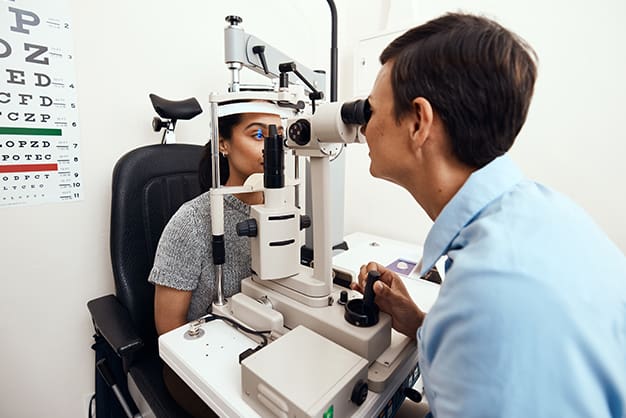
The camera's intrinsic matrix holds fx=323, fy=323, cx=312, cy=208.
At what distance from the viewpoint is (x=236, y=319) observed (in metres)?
0.79

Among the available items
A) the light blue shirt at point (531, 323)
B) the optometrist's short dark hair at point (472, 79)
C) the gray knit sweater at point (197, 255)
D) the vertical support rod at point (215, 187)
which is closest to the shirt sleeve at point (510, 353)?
the light blue shirt at point (531, 323)

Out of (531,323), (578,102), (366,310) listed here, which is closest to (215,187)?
(366,310)

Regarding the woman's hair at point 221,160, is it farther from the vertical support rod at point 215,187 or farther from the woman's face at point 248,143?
the vertical support rod at point 215,187

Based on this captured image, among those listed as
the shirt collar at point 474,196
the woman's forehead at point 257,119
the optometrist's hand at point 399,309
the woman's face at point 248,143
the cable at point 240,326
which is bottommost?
the cable at point 240,326

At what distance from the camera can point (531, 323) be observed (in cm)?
33

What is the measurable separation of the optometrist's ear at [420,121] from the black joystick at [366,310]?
289 mm

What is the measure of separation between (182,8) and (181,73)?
24cm

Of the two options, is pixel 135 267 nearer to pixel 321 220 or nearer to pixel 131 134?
pixel 131 134

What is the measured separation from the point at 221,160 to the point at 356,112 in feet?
1.80

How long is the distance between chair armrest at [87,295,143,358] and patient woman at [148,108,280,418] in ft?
0.28

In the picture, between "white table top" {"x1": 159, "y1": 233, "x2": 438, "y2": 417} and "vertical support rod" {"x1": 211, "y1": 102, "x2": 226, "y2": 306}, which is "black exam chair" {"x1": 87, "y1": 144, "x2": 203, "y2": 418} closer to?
"white table top" {"x1": 159, "y1": 233, "x2": 438, "y2": 417}

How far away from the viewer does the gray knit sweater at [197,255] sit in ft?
2.84

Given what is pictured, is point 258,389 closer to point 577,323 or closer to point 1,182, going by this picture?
point 577,323

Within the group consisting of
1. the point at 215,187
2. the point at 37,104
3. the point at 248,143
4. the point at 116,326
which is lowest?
the point at 116,326
